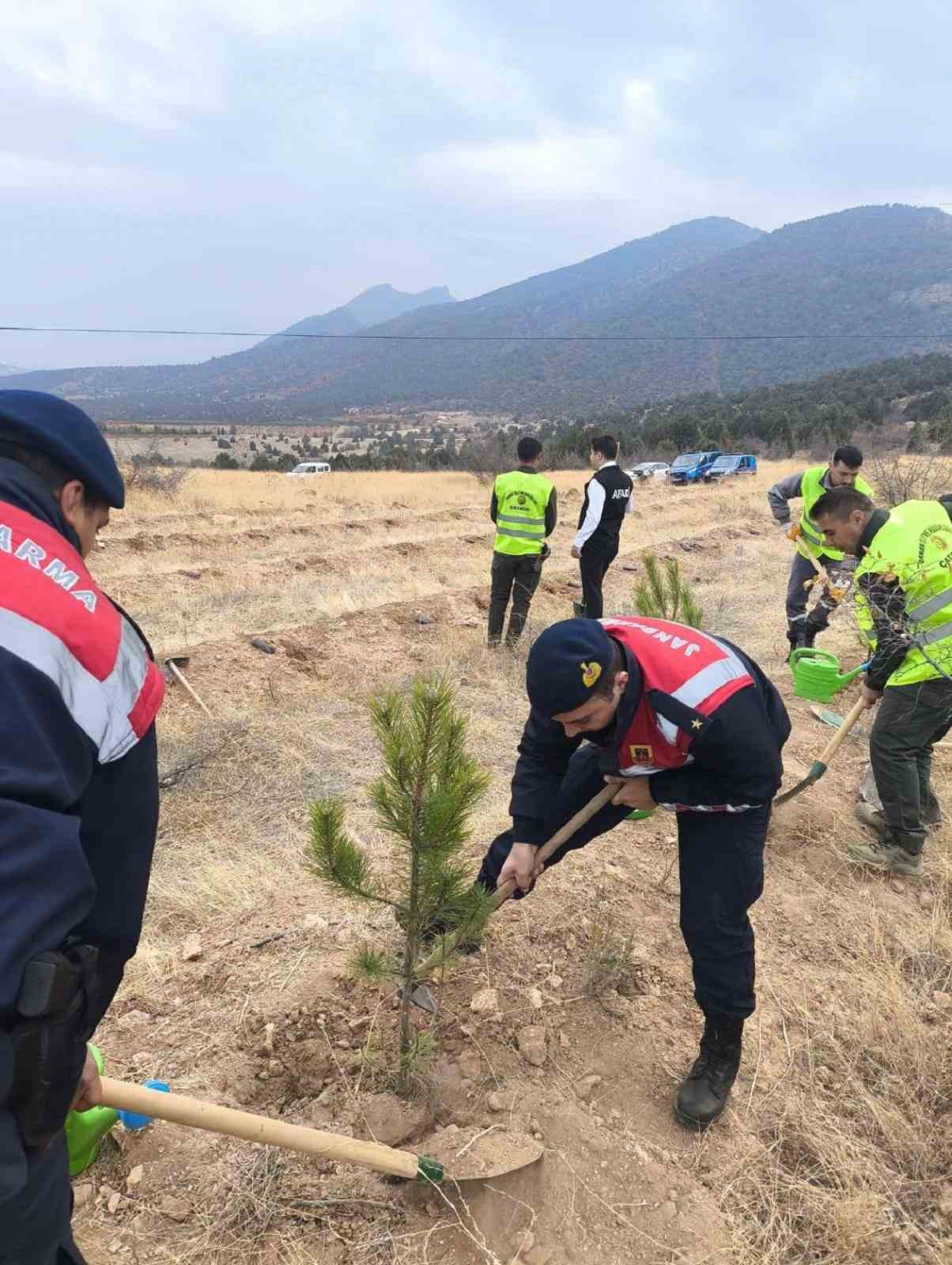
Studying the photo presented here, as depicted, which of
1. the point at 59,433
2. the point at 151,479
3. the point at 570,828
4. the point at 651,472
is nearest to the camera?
the point at 59,433

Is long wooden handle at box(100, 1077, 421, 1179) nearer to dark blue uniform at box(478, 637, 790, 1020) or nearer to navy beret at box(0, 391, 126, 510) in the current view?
dark blue uniform at box(478, 637, 790, 1020)

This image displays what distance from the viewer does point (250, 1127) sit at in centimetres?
152

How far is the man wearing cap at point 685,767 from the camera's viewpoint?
183 centimetres

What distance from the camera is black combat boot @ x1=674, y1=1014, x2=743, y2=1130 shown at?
83.2 inches

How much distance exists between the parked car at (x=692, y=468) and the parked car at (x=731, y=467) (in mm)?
171

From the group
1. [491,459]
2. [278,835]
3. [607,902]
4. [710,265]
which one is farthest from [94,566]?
[710,265]

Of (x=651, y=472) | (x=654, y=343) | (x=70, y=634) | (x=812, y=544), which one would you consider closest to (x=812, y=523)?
(x=812, y=544)

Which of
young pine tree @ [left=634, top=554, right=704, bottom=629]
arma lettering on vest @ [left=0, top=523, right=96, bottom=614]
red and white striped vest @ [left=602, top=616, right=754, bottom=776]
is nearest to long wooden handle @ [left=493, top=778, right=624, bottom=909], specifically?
red and white striped vest @ [left=602, top=616, right=754, bottom=776]

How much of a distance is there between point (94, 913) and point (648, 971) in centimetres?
206

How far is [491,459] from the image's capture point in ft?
86.2

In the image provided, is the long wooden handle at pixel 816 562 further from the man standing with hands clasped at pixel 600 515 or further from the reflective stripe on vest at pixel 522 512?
the reflective stripe on vest at pixel 522 512

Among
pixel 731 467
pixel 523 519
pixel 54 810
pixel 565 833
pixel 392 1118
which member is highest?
pixel 54 810

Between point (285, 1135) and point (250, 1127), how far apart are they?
80mm

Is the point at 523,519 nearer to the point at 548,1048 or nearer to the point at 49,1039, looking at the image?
the point at 548,1048
